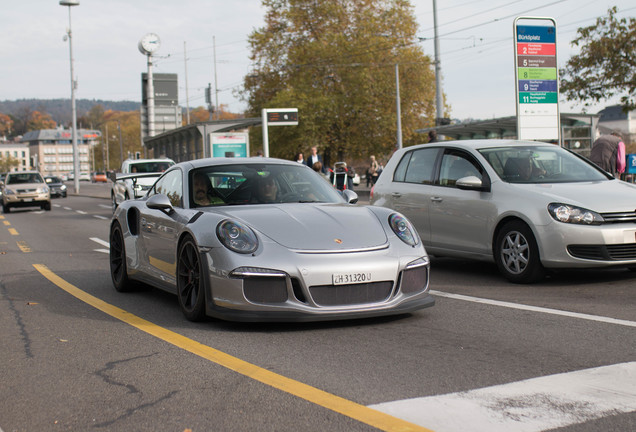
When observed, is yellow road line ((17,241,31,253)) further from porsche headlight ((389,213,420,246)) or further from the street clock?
the street clock

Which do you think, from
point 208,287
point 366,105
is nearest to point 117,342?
point 208,287

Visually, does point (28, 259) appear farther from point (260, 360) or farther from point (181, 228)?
point (260, 360)

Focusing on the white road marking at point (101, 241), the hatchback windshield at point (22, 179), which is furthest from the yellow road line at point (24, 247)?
the hatchback windshield at point (22, 179)

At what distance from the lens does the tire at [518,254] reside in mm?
8000

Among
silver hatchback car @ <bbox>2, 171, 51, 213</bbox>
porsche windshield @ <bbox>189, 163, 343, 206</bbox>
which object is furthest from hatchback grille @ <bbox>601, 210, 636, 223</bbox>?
silver hatchback car @ <bbox>2, 171, 51, 213</bbox>

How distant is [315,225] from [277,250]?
1.53ft

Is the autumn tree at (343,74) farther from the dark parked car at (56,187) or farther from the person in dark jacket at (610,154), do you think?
the person in dark jacket at (610,154)

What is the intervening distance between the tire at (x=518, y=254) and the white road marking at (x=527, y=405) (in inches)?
146

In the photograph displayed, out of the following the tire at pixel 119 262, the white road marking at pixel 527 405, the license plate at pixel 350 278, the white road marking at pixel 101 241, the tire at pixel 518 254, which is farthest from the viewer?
the white road marking at pixel 101 241

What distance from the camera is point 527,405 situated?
12.5 feet

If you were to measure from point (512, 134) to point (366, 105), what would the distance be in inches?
794

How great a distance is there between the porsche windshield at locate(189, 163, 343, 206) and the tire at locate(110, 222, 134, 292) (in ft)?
5.40

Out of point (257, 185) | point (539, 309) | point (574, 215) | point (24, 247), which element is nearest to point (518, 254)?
point (574, 215)

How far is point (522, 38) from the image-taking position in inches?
605
